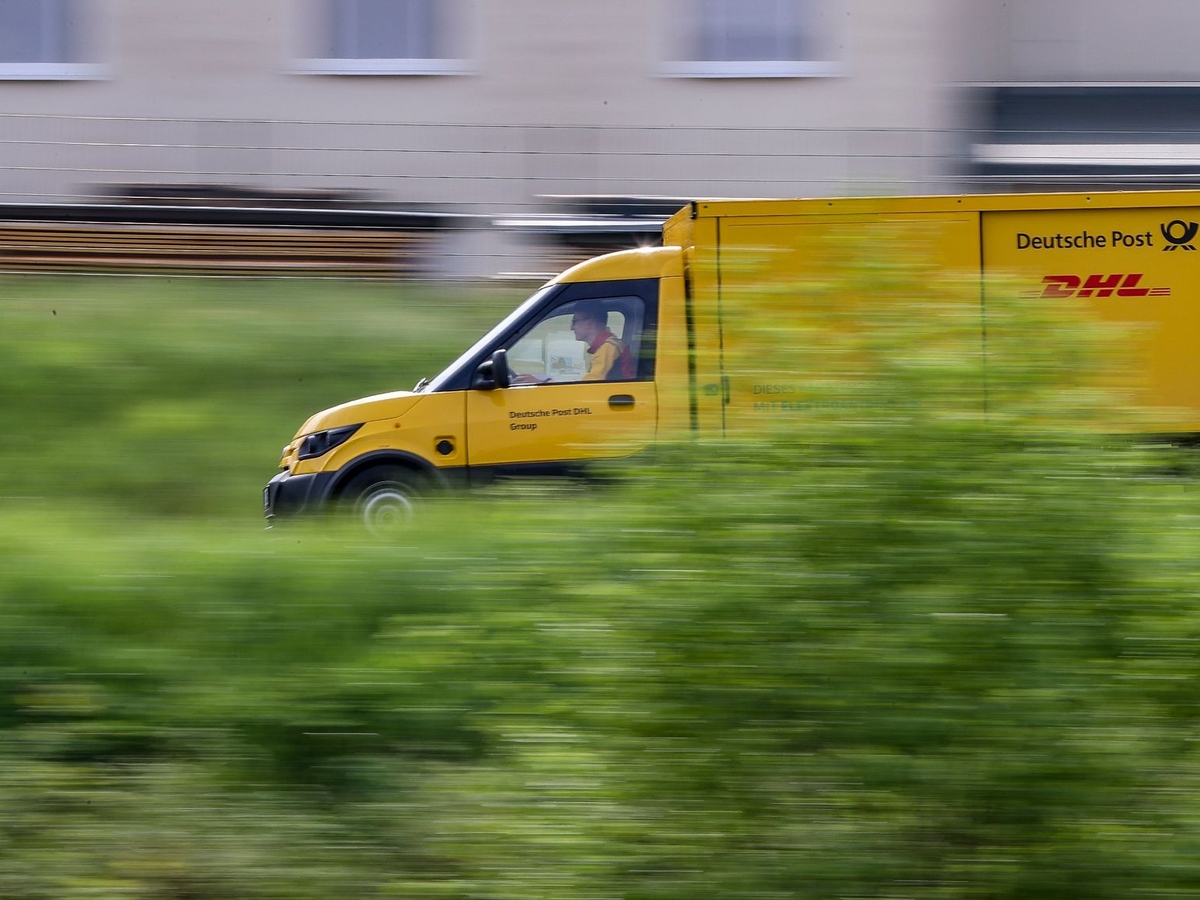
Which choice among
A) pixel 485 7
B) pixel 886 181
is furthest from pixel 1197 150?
pixel 886 181

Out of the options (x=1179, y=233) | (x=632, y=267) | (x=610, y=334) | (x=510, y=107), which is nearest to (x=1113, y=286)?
(x=1179, y=233)

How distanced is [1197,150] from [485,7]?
8236mm

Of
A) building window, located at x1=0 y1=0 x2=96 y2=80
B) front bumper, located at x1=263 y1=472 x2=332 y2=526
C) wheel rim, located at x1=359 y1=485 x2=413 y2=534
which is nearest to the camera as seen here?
wheel rim, located at x1=359 y1=485 x2=413 y2=534

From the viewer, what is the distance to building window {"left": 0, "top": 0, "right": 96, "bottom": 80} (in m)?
16.4

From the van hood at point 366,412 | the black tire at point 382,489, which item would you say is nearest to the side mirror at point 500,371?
the van hood at point 366,412

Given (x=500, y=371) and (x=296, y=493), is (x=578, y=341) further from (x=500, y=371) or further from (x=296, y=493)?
(x=296, y=493)

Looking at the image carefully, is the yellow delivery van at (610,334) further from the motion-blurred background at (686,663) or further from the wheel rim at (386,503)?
the motion-blurred background at (686,663)

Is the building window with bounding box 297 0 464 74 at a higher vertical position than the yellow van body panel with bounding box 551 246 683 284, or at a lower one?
higher

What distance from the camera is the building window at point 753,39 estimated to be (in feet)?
52.7

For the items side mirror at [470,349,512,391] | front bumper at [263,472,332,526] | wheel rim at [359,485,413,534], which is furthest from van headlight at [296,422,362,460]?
side mirror at [470,349,512,391]

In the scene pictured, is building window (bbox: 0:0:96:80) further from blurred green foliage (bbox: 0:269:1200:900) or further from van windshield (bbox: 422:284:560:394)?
blurred green foliage (bbox: 0:269:1200:900)

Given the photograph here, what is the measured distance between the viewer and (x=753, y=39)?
637 inches

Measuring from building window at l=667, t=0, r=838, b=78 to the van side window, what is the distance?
7532 millimetres

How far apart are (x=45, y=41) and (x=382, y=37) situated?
3849 mm
